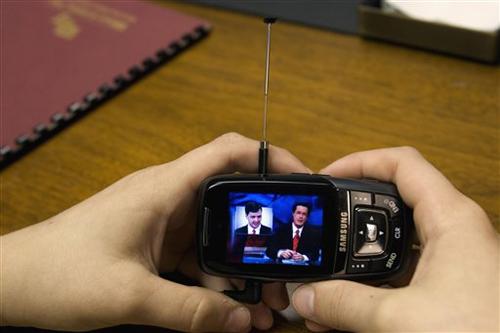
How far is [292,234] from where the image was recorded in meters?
0.56

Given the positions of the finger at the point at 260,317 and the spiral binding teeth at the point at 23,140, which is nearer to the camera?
the finger at the point at 260,317

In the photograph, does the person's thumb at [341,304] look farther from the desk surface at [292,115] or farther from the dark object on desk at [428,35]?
the dark object on desk at [428,35]

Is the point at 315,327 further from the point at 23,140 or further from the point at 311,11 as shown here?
the point at 311,11

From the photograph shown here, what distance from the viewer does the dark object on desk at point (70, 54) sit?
833mm

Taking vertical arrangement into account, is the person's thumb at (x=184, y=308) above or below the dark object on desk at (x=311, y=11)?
below

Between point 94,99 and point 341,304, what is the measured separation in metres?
0.49

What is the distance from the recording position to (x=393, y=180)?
2.00 feet

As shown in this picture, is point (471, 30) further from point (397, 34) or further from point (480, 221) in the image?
point (480, 221)

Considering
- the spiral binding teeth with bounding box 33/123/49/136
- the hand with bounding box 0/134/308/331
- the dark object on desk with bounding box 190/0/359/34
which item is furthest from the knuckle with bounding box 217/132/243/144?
the dark object on desk with bounding box 190/0/359/34

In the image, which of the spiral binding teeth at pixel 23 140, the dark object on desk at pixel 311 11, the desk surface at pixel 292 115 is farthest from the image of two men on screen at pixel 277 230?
the dark object on desk at pixel 311 11

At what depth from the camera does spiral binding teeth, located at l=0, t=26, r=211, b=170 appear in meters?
0.79

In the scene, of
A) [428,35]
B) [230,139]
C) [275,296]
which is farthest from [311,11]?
[275,296]

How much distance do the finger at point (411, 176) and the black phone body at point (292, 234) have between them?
35 mm

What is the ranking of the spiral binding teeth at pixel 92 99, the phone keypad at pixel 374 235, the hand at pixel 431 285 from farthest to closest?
the spiral binding teeth at pixel 92 99
the phone keypad at pixel 374 235
the hand at pixel 431 285
